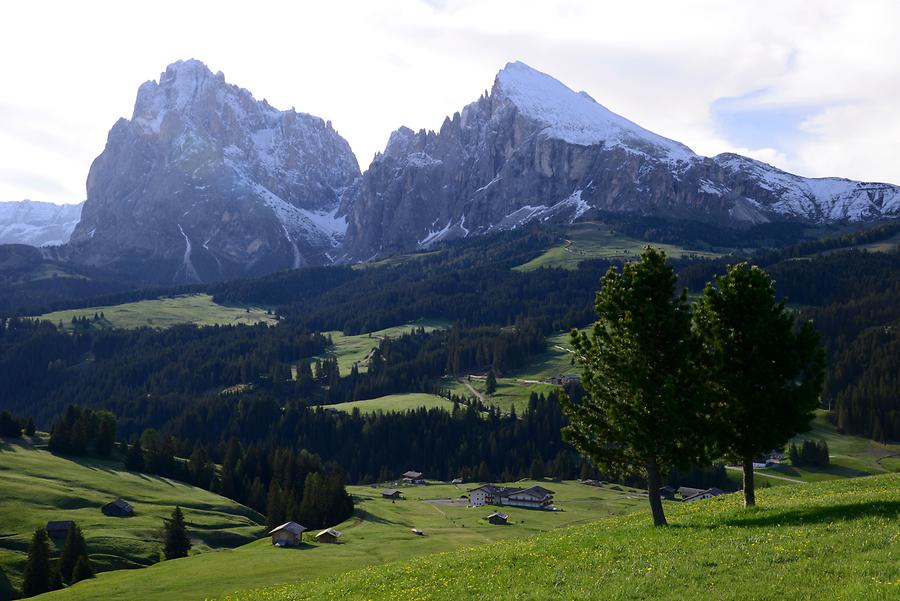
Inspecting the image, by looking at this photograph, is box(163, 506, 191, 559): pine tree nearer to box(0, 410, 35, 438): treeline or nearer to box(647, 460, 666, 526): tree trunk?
box(0, 410, 35, 438): treeline

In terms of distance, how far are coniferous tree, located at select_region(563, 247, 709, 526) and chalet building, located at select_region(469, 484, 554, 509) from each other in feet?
331

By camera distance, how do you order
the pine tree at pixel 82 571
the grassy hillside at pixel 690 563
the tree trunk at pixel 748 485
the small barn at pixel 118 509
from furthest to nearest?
the small barn at pixel 118 509 < the pine tree at pixel 82 571 < the tree trunk at pixel 748 485 < the grassy hillside at pixel 690 563

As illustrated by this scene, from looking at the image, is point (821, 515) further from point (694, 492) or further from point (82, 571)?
point (694, 492)

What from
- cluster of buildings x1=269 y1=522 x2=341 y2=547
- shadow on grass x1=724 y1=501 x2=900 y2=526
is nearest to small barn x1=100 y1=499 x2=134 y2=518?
cluster of buildings x1=269 y1=522 x2=341 y2=547

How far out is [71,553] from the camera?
3452 inches

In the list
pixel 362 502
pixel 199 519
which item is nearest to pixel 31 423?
pixel 199 519

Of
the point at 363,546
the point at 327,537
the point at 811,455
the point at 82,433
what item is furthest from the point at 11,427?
the point at 811,455

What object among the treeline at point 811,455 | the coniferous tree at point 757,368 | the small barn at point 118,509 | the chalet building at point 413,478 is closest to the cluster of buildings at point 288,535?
the small barn at point 118,509

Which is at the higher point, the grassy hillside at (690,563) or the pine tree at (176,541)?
the grassy hillside at (690,563)

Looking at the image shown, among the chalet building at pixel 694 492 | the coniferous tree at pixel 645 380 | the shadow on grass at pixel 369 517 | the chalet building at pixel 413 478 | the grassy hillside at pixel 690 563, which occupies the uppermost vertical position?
the coniferous tree at pixel 645 380

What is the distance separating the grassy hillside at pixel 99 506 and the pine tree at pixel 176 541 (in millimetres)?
1785

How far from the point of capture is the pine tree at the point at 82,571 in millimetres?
83562

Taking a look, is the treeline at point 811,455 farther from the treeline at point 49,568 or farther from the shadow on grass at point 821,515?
the shadow on grass at point 821,515

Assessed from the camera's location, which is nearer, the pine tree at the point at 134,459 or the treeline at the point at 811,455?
the pine tree at the point at 134,459
